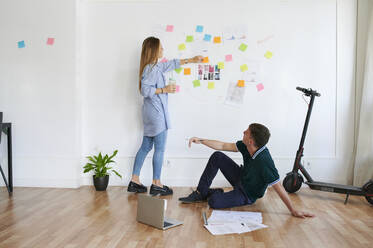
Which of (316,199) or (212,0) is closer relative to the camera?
(316,199)

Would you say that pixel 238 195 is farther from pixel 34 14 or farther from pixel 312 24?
pixel 34 14

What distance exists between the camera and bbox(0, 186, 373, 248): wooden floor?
2141 mm

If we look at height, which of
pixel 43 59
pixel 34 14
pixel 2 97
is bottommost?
pixel 2 97

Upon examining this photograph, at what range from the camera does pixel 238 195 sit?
2.85 m

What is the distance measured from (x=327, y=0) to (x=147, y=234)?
9.93 ft

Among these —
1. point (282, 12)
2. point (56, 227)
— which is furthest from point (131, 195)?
point (282, 12)

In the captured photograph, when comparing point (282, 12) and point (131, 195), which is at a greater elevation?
point (282, 12)

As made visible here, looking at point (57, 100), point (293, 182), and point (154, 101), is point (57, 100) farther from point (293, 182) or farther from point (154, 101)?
point (293, 182)

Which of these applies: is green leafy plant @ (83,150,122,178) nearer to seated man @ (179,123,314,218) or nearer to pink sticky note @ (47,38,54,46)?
seated man @ (179,123,314,218)

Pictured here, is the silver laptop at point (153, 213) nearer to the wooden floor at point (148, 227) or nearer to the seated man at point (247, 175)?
the wooden floor at point (148, 227)

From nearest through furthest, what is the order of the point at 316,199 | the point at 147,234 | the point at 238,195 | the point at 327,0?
the point at 147,234 → the point at 238,195 → the point at 316,199 → the point at 327,0

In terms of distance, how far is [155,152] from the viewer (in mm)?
3521

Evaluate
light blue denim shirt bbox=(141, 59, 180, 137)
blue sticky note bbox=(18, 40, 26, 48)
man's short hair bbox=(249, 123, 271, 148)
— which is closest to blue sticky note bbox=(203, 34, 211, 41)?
light blue denim shirt bbox=(141, 59, 180, 137)

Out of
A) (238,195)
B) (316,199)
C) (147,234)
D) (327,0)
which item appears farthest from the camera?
(327,0)
